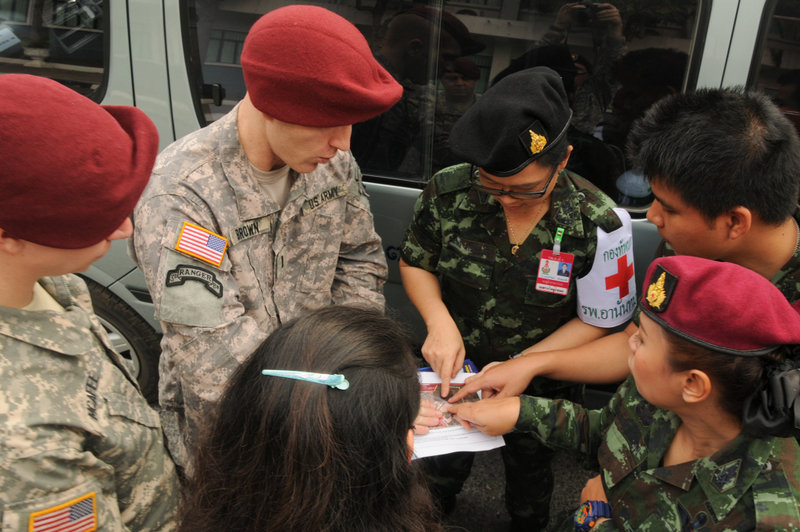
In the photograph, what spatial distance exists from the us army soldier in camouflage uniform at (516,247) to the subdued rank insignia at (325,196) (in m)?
0.30

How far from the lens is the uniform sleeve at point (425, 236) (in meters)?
1.87

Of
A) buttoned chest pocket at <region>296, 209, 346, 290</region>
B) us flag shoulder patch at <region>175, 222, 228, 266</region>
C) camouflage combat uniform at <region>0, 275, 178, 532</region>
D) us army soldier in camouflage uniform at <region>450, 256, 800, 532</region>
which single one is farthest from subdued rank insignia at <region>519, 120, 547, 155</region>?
camouflage combat uniform at <region>0, 275, 178, 532</region>

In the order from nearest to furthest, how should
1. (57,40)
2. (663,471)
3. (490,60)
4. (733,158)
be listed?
(663,471), (733,158), (490,60), (57,40)

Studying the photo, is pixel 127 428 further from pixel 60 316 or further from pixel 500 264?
pixel 500 264

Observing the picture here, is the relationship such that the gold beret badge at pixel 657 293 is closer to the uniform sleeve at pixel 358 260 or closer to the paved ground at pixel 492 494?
the uniform sleeve at pixel 358 260

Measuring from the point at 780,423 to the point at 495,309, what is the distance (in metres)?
0.95

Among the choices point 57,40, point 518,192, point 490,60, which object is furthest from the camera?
point 57,40

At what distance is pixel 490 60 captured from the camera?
2.07m

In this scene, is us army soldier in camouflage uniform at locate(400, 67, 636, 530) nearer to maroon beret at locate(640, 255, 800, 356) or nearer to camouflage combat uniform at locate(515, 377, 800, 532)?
camouflage combat uniform at locate(515, 377, 800, 532)

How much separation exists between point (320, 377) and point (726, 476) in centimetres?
82

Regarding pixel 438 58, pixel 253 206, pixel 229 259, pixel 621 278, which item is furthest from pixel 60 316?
pixel 438 58

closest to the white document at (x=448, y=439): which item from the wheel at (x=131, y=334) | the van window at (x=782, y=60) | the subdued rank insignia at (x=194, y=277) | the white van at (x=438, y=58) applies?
the subdued rank insignia at (x=194, y=277)

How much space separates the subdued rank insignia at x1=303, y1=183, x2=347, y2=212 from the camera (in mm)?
1618

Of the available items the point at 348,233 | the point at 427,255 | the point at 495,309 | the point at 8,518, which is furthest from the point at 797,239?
the point at 8,518
